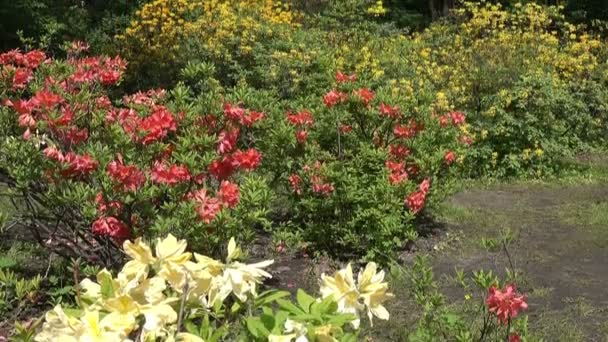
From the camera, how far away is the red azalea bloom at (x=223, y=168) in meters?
4.06

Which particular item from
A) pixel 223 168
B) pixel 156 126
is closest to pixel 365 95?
pixel 223 168

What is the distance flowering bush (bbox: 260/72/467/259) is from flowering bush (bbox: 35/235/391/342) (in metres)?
3.33

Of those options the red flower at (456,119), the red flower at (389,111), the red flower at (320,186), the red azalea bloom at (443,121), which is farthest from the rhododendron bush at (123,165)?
the red flower at (456,119)

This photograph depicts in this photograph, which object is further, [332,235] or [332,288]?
[332,235]

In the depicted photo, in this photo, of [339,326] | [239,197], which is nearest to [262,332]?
[339,326]

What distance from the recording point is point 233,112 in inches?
166

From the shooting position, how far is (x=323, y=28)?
38.6 feet

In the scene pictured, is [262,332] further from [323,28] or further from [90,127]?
[323,28]

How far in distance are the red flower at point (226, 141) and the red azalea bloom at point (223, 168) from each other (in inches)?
2.2

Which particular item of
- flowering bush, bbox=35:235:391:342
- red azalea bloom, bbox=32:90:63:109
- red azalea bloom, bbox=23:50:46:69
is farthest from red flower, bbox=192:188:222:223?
flowering bush, bbox=35:235:391:342

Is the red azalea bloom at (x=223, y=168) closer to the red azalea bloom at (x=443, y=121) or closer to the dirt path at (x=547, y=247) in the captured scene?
the dirt path at (x=547, y=247)

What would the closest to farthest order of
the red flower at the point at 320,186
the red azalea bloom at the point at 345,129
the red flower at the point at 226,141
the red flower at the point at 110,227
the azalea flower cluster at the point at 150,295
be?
the azalea flower cluster at the point at 150,295 < the red flower at the point at 110,227 < the red flower at the point at 226,141 < the red flower at the point at 320,186 < the red azalea bloom at the point at 345,129

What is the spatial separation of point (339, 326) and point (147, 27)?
10236mm

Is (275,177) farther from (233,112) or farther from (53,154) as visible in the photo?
(53,154)
